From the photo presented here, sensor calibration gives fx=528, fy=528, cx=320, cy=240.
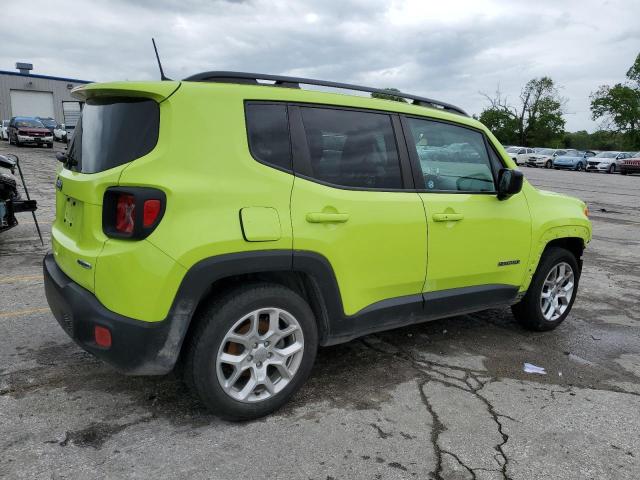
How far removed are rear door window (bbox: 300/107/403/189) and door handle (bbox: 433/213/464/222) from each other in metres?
0.33

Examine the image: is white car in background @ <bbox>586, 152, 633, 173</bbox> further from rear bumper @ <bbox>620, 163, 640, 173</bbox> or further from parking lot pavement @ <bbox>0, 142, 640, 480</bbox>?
parking lot pavement @ <bbox>0, 142, 640, 480</bbox>

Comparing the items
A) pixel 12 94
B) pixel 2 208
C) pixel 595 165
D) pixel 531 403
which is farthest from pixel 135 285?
pixel 12 94

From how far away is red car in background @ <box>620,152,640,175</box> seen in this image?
32.8 metres

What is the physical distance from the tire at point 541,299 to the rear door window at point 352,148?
1778 millimetres

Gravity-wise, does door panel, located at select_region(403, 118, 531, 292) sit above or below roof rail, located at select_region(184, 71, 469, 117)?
below

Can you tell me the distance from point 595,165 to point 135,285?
128ft

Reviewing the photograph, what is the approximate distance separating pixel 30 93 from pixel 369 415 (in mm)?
58742

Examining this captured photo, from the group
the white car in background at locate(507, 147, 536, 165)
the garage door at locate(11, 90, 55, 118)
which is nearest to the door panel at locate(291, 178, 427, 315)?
the white car in background at locate(507, 147, 536, 165)

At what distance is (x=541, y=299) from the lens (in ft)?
14.7

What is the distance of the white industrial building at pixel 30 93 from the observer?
50.0 m

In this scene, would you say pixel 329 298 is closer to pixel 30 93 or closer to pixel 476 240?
pixel 476 240

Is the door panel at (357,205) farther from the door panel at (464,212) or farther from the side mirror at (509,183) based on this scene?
the side mirror at (509,183)

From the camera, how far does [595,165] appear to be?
35.8 metres

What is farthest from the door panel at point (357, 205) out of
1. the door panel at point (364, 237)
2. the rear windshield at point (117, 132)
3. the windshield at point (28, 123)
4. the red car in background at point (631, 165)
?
the red car in background at point (631, 165)
